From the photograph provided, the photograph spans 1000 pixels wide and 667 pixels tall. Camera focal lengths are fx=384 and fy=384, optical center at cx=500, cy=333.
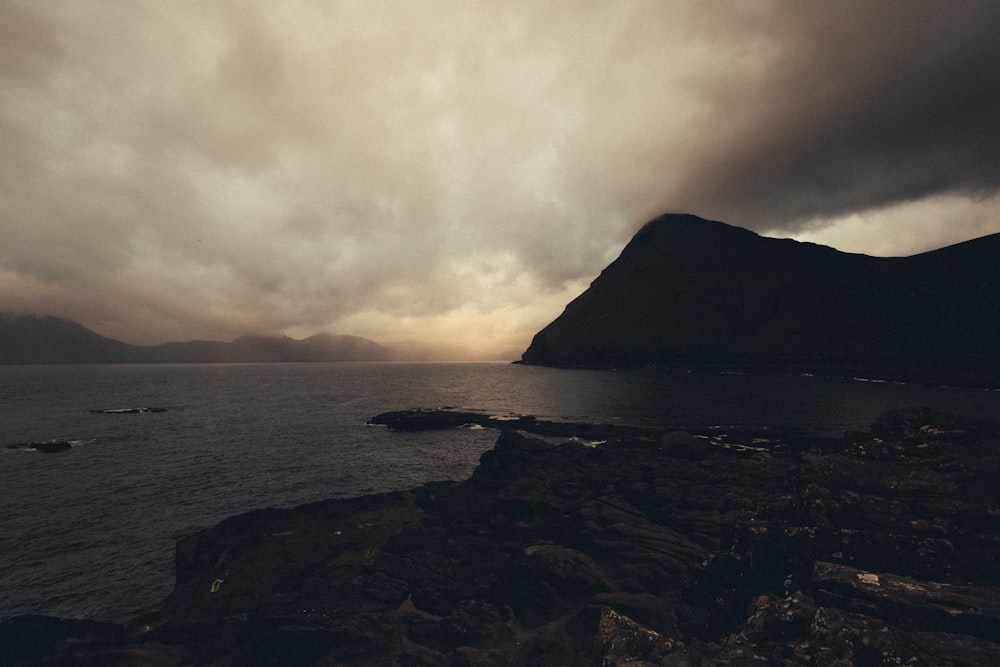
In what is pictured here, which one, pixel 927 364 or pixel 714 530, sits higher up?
pixel 927 364

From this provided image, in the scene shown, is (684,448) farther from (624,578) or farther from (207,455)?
(207,455)

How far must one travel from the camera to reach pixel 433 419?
80.1m

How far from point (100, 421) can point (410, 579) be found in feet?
341

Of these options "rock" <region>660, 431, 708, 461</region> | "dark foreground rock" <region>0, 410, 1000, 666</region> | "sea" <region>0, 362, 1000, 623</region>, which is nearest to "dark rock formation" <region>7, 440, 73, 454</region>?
"sea" <region>0, 362, 1000, 623</region>

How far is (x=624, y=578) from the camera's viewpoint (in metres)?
20.1

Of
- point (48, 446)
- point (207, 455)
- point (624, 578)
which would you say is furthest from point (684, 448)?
point (48, 446)

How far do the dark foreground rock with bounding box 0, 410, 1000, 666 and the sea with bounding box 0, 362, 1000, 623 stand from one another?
20.7ft

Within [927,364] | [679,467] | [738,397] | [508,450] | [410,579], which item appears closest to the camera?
[410,579]

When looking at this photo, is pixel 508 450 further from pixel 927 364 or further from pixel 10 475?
pixel 927 364

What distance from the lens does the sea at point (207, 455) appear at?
26766 millimetres

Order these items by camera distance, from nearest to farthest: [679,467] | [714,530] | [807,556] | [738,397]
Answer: [807,556] < [714,530] < [679,467] < [738,397]

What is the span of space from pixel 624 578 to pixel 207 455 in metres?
59.7

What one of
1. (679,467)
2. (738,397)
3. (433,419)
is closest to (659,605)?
(679,467)

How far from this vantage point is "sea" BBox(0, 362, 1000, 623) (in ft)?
87.8
